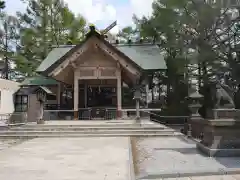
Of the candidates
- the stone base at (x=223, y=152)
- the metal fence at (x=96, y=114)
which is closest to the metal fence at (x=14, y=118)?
the metal fence at (x=96, y=114)

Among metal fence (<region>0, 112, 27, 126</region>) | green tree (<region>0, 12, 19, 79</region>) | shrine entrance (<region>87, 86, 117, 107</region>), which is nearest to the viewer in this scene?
metal fence (<region>0, 112, 27, 126</region>)

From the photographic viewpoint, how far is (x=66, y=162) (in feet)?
21.7

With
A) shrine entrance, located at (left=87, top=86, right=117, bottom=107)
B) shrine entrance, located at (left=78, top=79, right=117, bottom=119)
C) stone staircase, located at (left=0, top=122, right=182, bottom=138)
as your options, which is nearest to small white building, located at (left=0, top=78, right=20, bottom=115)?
shrine entrance, located at (left=78, top=79, right=117, bottom=119)

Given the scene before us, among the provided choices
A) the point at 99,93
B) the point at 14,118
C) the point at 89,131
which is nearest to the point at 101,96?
the point at 99,93

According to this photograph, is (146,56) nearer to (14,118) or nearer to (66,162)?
(14,118)

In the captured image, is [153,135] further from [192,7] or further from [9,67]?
[9,67]

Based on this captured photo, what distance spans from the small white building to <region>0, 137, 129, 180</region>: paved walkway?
1202cm

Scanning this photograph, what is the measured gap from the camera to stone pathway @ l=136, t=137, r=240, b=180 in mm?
5484

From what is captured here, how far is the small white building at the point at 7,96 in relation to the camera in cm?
1967

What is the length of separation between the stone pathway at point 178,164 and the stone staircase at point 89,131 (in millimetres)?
3516

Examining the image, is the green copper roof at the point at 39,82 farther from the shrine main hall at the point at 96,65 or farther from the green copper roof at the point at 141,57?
the green copper roof at the point at 141,57

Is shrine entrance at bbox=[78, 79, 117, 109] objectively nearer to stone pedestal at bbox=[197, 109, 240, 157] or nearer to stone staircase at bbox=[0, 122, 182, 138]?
stone staircase at bbox=[0, 122, 182, 138]

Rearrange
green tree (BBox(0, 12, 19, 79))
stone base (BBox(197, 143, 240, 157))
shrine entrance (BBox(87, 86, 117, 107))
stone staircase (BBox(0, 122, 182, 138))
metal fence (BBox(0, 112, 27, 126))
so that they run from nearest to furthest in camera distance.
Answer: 1. stone base (BBox(197, 143, 240, 157))
2. stone staircase (BBox(0, 122, 182, 138))
3. metal fence (BBox(0, 112, 27, 126))
4. shrine entrance (BBox(87, 86, 117, 107))
5. green tree (BBox(0, 12, 19, 79))

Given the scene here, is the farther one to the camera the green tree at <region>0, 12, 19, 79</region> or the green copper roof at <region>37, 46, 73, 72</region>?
the green tree at <region>0, 12, 19, 79</region>
